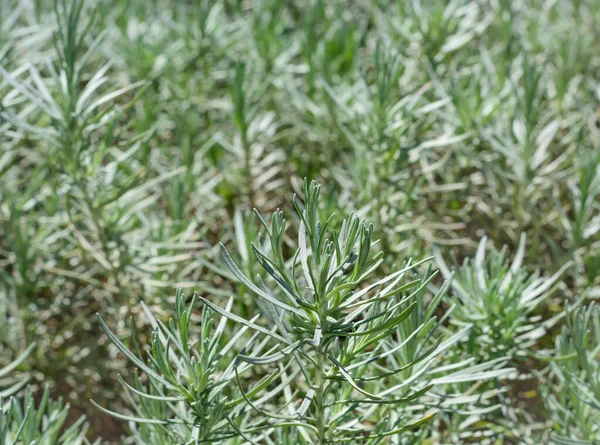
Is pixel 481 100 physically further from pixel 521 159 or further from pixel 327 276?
pixel 327 276

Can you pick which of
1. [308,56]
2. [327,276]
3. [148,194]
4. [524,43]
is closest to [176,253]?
[148,194]

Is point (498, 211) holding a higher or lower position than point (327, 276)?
lower

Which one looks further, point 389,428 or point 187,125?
point 187,125

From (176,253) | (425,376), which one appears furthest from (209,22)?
(425,376)

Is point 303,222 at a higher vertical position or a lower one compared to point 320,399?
higher

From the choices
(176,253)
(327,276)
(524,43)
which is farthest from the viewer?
(524,43)

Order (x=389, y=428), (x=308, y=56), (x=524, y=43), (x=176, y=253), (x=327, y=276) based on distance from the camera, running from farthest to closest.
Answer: (x=524, y=43) < (x=308, y=56) < (x=176, y=253) < (x=389, y=428) < (x=327, y=276)

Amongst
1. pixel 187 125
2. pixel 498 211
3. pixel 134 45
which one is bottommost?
pixel 498 211
